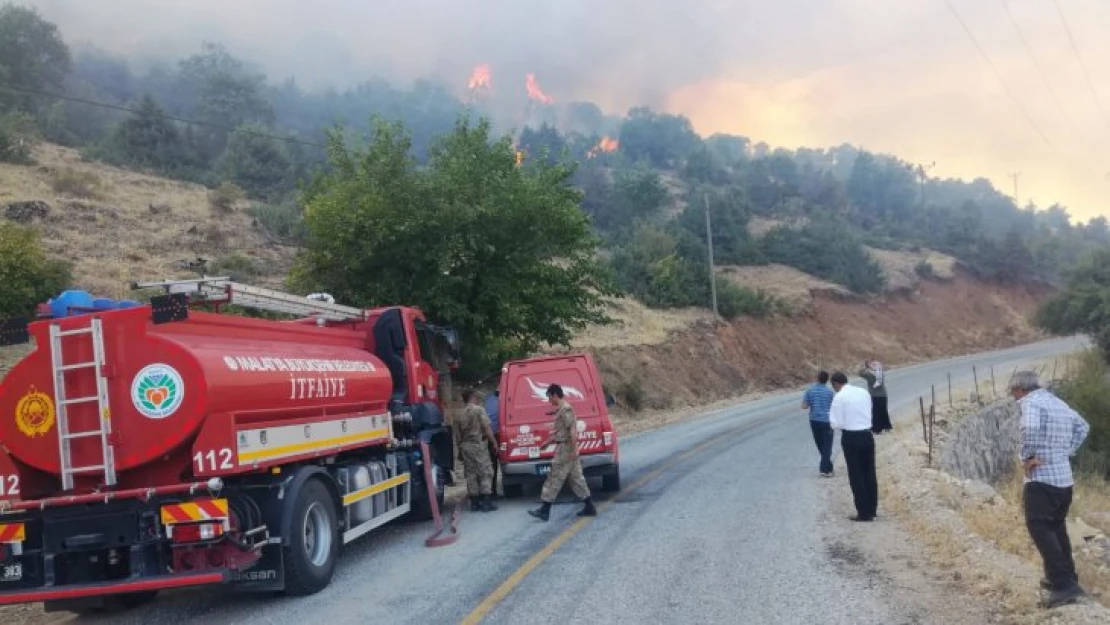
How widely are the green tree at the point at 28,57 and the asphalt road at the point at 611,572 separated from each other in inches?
2072

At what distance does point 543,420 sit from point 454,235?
6408mm

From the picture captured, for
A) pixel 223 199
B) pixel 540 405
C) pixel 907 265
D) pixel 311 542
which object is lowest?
pixel 311 542

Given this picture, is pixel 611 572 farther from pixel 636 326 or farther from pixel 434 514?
→ pixel 636 326

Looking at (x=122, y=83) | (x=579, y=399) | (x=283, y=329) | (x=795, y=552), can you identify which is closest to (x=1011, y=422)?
(x=579, y=399)

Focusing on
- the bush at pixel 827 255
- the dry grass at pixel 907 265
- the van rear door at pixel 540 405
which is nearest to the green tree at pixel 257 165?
the van rear door at pixel 540 405

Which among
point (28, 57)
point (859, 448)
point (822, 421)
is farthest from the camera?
point (28, 57)

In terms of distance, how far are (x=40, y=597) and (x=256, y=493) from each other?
1.81 m

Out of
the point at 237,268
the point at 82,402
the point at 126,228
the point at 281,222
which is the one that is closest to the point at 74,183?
the point at 126,228

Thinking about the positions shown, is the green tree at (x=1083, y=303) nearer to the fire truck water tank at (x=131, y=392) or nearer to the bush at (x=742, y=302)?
the bush at (x=742, y=302)

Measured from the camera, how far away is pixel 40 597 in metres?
7.40

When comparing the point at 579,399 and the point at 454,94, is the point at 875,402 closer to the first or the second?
the point at 579,399

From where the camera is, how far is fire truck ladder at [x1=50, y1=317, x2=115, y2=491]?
7.57 m

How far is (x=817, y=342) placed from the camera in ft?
188

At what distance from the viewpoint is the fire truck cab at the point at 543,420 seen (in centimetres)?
1340
